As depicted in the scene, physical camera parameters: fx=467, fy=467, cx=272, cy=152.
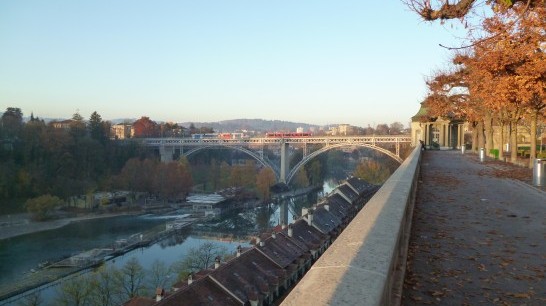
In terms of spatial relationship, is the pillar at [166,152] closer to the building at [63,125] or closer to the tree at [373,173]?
the building at [63,125]

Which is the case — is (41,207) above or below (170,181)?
below

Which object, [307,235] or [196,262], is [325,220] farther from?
[196,262]

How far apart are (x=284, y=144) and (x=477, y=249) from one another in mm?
42875

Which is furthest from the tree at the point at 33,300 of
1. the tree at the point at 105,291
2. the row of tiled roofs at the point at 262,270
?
the row of tiled roofs at the point at 262,270

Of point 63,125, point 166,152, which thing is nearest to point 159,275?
point 166,152

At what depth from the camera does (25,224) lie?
35.1 metres

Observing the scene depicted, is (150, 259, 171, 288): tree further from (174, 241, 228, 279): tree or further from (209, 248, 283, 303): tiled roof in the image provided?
(209, 248, 283, 303): tiled roof

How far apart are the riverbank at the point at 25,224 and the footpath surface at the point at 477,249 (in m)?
31.5

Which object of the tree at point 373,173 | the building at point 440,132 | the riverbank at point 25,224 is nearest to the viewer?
the building at point 440,132

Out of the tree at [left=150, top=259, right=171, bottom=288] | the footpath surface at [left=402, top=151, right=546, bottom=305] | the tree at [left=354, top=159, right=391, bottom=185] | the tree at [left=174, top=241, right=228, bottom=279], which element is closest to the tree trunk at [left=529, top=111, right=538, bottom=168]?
the footpath surface at [left=402, top=151, right=546, bottom=305]

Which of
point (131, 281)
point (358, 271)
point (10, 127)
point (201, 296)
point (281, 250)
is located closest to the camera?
point (358, 271)

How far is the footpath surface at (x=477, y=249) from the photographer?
9.78 ft

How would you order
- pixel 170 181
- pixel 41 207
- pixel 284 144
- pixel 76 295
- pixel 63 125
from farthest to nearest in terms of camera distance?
pixel 63 125 < pixel 170 181 < pixel 284 144 < pixel 41 207 < pixel 76 295

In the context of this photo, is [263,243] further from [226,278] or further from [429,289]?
[429,289]
